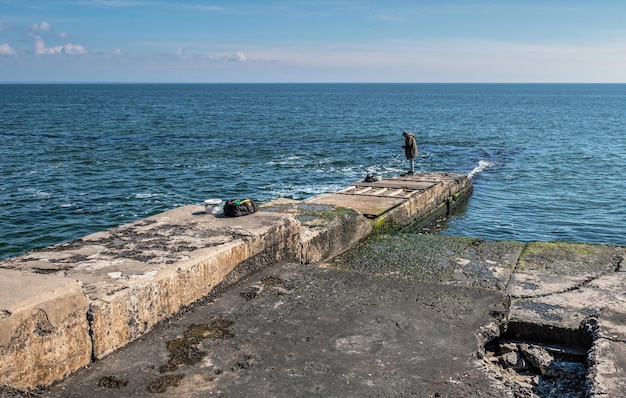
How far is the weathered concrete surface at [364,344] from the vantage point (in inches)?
183

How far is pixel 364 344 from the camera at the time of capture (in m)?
5.38

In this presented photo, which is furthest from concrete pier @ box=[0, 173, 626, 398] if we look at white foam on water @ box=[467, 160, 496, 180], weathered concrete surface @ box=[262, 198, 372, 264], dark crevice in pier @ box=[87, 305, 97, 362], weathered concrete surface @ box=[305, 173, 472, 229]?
white foam on water @ box=[467, 160, 496, 180]

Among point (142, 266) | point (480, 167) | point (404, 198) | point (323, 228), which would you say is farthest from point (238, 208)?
point (480, 167)

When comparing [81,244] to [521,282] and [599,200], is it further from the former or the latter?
[599,200]

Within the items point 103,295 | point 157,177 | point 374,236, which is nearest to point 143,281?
point 103,295

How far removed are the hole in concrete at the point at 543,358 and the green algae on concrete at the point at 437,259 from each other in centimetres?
145

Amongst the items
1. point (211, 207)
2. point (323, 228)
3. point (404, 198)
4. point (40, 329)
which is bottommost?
point (404, 198)

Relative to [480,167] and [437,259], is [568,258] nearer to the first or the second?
[437,259]

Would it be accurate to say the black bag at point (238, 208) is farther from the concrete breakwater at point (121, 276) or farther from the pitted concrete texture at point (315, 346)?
the pitted concrete texture at point (315, 346)

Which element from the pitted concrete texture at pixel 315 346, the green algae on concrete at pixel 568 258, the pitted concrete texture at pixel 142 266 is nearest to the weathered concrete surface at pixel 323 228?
the pitted concrete texture at pixel 142 266

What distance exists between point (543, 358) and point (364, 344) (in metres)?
1.79

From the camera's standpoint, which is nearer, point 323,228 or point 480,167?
point 323,228

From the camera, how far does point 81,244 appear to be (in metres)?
6.49

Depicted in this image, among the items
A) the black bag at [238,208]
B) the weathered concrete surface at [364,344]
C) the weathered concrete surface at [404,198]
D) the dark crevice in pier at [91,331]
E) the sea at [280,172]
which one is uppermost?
the black bag at [238,208]
